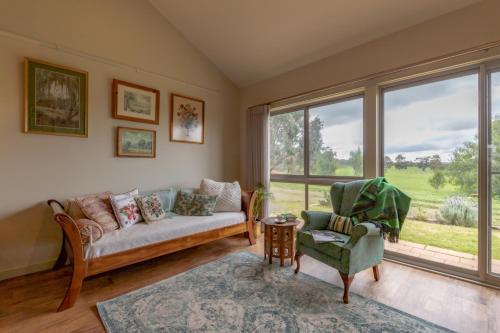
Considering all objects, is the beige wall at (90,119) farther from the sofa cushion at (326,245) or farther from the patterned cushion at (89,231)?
the sofa cushion at (326,245)

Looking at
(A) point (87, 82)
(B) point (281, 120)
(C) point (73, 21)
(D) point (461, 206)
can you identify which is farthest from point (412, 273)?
(C) point (73, 21)

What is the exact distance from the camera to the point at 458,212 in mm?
2469

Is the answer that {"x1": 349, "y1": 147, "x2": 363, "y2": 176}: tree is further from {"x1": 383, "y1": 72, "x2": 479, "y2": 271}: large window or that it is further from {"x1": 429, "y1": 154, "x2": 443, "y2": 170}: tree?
{"x1": 429, "y1": 154, "x2": 443, "y2": 170}: tree

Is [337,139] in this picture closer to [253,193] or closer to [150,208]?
[253,193]

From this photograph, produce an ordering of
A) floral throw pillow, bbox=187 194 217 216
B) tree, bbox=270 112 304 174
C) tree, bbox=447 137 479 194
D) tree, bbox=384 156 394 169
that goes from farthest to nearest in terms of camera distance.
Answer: tree, bbox=270 112 304 174
floral throw pillow, bbox=187 194 217 216
tree, bbox=384 156 394 169
tree, bbox=447 137 479 194

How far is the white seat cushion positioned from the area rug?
0.42m

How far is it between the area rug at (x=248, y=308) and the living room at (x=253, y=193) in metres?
0.02

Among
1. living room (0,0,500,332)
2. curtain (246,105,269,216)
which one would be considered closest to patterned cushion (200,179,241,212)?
living room (0,0,500,332)

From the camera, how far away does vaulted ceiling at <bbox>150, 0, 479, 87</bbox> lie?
251 cm

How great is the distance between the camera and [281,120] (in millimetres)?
4086

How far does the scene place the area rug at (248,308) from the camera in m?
1.66

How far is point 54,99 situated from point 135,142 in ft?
3.13

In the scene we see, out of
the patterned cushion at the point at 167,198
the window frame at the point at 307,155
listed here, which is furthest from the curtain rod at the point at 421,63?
the patterned cushion at the point at 167,198

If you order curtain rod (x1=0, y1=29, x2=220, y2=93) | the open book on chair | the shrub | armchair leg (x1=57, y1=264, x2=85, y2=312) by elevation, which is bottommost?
armchair leg (x1=57, y1=264, x2=85, y2=312)
